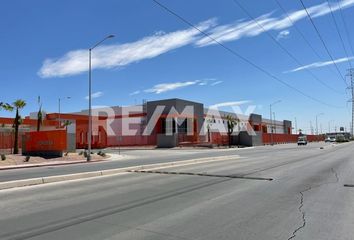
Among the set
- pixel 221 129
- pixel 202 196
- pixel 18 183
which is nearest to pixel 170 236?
pixel 202 196

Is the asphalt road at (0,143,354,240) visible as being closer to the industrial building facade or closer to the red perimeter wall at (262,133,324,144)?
the industrial building facade

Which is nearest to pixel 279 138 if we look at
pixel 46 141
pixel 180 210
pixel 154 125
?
pixel 154 125

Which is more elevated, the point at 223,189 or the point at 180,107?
Answer: the point at 180,107

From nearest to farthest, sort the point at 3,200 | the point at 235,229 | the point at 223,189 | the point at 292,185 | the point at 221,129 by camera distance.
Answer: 1. the point at 235,229
2. the point at 3,200
3. the point at 223,189
4. the point at 292,185
5. the point at 221,129

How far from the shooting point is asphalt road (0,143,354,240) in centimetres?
693

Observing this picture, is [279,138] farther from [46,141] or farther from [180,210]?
[180,210]

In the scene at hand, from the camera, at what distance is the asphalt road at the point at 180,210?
693 centimetres

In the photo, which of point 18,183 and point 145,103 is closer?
point 18,183

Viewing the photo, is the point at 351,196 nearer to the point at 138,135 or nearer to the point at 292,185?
the point at 292,185

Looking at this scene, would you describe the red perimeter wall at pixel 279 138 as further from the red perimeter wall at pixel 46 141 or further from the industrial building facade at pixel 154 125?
the red perimeter wall at pixel 46 141

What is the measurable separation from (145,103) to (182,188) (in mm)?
68810

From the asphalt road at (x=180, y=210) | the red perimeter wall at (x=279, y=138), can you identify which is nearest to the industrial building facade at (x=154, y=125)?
the red perimeter wall at (x=279, y=138)

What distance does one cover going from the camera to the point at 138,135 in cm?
7788

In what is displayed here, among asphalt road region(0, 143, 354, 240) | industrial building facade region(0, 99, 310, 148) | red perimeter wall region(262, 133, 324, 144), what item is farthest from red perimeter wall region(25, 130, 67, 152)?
red perimeter wall region(262, 133, 324, 144)
